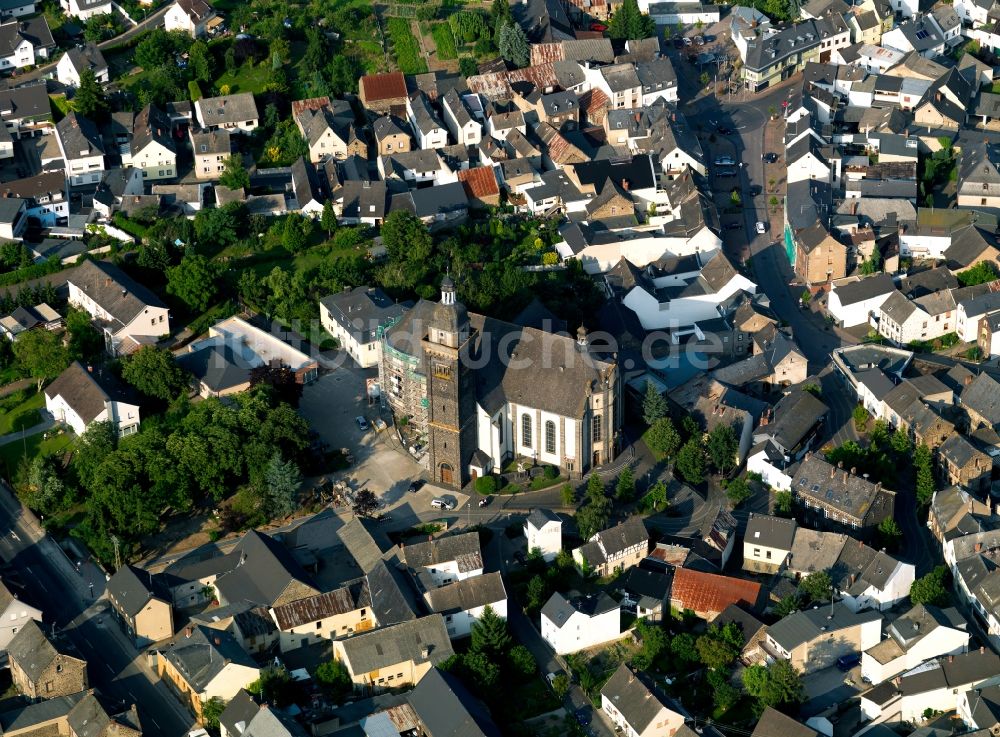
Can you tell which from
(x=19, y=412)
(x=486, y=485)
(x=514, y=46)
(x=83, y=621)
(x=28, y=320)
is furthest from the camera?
(x=514, y=46)

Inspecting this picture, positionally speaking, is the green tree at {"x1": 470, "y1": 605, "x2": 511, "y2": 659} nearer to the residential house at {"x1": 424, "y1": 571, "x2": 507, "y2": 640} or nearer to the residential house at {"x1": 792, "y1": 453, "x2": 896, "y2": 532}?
the residential house at {"x1": 424, "y1": 571, "x2": 507, "y2": 640}

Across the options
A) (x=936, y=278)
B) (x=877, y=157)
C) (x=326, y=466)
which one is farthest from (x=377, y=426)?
(x=877, y=157)

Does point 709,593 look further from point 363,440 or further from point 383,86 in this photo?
point 383,86

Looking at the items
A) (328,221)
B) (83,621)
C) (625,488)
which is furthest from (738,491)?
(328,221)

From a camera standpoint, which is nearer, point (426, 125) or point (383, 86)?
point (426, 125)

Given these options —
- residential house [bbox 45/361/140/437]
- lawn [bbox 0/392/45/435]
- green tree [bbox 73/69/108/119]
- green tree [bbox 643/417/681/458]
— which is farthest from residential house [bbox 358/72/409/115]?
green tree [bbox 643/417/681/458]

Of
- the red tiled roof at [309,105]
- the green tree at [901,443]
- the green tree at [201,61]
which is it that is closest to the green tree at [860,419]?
the green tree at [901,443]
